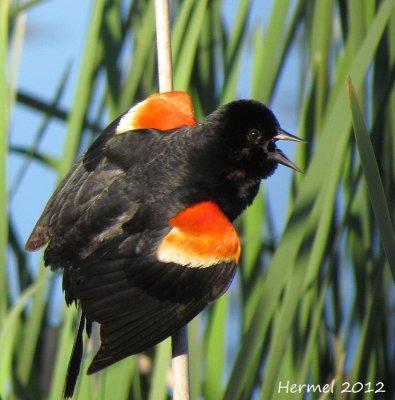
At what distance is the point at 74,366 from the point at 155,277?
0.16 m

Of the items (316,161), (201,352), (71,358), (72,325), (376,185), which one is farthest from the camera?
(201,352)

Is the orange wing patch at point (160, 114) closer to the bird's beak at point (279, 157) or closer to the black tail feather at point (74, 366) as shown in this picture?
the bird's beak at point (279, 157)

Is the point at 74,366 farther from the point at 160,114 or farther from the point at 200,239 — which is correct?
the point at 160,114

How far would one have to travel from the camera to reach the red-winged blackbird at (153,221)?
1.05m

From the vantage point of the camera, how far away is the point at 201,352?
1.23 meters

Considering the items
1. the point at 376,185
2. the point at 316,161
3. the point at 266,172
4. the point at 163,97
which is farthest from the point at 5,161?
the point at 376,185

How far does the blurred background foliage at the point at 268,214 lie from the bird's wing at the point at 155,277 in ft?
0.15

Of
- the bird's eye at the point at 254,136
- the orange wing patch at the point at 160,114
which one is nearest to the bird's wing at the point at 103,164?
the orange wing patch at the point at 160,114

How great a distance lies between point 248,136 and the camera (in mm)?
1202

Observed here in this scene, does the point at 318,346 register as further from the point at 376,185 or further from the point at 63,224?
the point at 376,185

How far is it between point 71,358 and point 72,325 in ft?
0.35

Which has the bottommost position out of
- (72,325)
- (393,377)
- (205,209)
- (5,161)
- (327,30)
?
(393,377)

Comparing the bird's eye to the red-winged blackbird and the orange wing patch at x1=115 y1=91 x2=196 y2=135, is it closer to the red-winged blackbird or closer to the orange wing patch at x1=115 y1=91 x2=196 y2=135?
the red-winged blackbird

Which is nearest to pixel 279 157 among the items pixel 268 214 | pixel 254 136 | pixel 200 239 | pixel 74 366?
pixel 254 136
